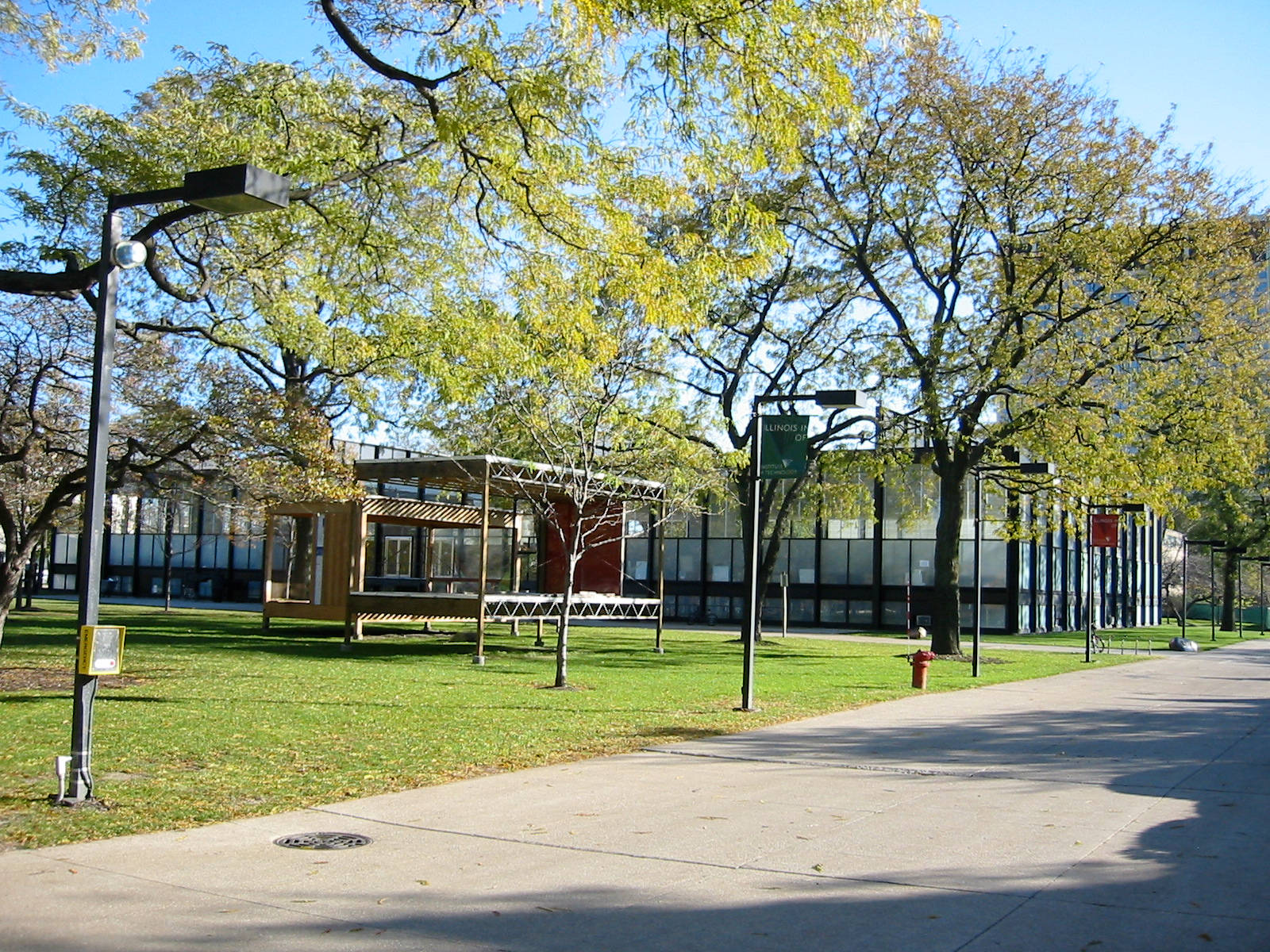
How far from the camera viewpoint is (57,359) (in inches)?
731

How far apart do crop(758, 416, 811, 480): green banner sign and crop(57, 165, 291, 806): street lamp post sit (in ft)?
28.3

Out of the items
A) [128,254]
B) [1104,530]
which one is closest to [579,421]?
[128,254]

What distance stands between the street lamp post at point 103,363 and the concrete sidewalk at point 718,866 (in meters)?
1.26

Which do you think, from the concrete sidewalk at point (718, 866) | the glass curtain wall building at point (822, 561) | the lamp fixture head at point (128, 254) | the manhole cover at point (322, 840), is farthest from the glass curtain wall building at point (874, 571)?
the manhole cover at point (322, 840)

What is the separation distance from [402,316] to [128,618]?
26124 mm

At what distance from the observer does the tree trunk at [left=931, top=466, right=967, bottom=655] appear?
31.0 metres

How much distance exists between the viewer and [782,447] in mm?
16031

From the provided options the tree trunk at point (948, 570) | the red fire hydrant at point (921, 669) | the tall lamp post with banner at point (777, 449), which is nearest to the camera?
the tall lamp post with banner at point (777, 449)

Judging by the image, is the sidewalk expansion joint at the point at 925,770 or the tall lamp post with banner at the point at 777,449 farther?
the tall lamp post with banner at the point at 777,449

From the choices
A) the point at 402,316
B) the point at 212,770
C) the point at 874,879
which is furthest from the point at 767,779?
the point at 402,316

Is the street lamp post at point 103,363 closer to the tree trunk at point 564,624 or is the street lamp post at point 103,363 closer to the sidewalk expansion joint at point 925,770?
the sidewalk expansion joint at point 925,770

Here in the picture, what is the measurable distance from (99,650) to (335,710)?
6.68 meters

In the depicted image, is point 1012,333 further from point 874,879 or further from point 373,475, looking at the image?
point 874,879

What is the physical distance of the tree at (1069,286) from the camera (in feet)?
90.9
